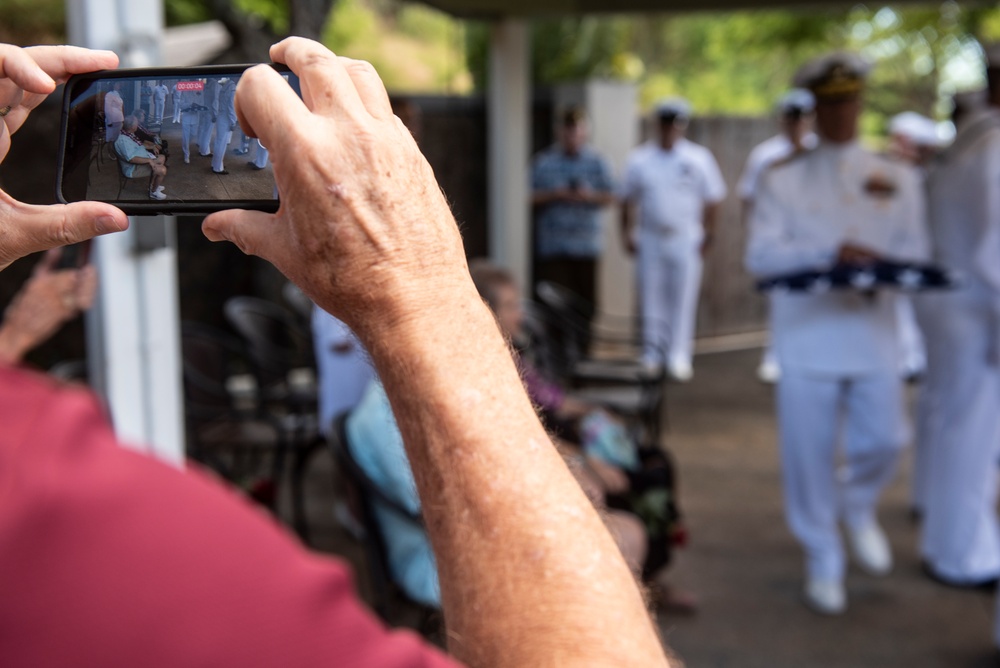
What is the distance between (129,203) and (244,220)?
0.40ft

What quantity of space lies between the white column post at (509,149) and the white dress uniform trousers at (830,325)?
13.1ft

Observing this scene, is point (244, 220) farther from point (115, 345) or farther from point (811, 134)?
point (811, 134)

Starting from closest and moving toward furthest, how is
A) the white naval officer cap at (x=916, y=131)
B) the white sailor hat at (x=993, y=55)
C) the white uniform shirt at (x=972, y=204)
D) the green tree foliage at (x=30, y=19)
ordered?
1. the white uniform shirt at (x=972, y=204)
2. the white sailor hat at (x=993, y=55)
3. the white naval officer cap at (x=916, y=131)
4. the green tree foliage at (x=30, y=19)

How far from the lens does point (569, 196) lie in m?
8.20

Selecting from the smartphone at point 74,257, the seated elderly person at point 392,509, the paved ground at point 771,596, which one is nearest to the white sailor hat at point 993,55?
the paved ground at point 771,596

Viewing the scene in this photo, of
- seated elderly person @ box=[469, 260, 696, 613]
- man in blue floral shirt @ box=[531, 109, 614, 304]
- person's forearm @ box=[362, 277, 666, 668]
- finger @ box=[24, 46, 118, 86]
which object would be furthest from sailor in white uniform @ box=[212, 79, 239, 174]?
man in blue floral shirt @ box=[531, 109, 614, 304]

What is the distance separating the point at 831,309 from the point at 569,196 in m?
4.36

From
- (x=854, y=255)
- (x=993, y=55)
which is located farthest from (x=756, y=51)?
(x=854, y=255)

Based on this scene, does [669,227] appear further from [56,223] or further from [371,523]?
[56,223]

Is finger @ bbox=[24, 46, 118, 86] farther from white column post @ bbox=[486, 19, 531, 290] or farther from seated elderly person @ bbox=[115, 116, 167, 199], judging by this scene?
white column post @ bbox=[486, 19, 531, 290]

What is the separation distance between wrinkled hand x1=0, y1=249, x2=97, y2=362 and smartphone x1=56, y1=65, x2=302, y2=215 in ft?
4.89

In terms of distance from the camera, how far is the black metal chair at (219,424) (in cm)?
423

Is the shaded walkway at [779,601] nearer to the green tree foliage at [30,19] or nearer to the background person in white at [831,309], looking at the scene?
the background person in white at [831,309]

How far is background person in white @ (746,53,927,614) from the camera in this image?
13.0 ft
